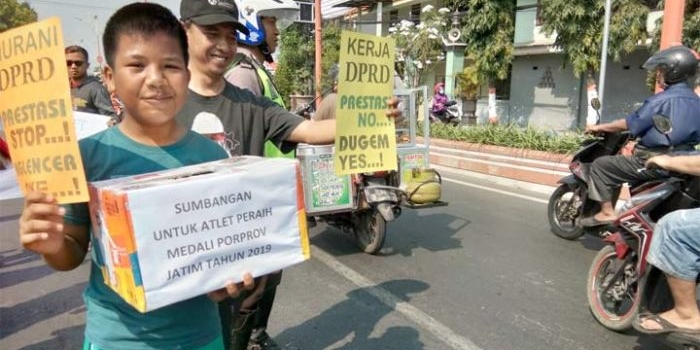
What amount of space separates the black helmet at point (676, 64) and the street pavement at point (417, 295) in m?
1.68

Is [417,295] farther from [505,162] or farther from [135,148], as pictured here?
[505,162]

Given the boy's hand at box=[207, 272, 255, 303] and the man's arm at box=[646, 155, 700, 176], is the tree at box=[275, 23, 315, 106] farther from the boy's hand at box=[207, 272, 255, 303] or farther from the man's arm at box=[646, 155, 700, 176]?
the boy's hand at box=[207, 272, 255, 303]

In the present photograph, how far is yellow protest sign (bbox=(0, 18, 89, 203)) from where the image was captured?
126cm

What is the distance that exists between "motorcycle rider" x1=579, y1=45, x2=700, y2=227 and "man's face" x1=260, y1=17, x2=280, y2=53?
2.89 meters

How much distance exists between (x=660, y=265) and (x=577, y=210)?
2.67 metres

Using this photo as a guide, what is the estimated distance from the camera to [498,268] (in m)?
4.60

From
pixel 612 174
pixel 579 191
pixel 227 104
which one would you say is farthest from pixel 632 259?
pixel 227 104

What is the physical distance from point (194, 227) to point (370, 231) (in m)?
3.70

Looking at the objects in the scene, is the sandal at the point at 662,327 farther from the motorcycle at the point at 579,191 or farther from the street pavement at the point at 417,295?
the motorcycle at the point at 579,191

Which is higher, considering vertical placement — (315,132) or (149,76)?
(149,76)

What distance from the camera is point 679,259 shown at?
2758 millimetres

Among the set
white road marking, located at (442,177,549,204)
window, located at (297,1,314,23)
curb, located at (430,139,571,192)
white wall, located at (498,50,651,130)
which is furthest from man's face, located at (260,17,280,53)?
white wall, located at (498,50,651,130)

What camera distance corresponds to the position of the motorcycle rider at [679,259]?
8.94 feet

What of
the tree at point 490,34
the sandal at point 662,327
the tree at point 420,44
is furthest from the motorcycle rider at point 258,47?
the tree at point 490,34
